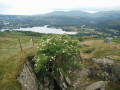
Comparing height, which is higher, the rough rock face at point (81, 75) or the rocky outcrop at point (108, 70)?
the rocky outcrop at point (108, 70)

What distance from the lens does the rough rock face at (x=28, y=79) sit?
2312cm

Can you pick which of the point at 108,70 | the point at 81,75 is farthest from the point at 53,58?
the point at 108,70

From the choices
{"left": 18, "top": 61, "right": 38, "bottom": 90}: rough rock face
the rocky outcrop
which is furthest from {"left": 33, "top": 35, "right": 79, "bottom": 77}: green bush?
the rocky outcrop

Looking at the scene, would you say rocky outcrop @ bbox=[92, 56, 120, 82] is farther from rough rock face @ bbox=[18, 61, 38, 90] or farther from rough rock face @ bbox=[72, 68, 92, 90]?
rough rock face @ bbox=[18, 61, 38, 90]

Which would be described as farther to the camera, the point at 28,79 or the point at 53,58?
the point at 53,58

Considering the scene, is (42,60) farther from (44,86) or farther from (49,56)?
(44,86)

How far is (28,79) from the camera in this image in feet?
80.4

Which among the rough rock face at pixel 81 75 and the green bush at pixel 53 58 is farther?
the rough rock face at pixel 81 75

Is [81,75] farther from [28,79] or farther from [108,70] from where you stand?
[28,79]

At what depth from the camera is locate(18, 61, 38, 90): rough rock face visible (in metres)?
23.1

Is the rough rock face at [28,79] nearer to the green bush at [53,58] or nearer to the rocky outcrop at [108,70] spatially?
the green bush at [53,58]

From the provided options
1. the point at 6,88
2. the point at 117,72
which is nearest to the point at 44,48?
the point at 6,88

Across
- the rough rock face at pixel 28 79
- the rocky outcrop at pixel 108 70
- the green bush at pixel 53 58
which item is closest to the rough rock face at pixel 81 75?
the rocky outcrop at pixel 108 70

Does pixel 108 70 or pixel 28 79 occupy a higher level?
pixel 28 79
